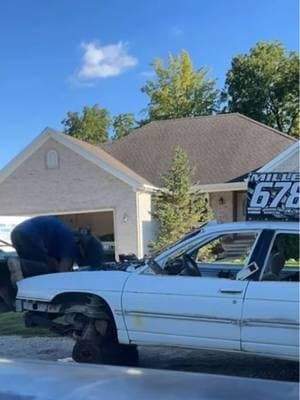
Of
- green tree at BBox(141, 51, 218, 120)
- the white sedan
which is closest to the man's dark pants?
the white sedan

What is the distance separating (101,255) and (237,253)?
1845 mm

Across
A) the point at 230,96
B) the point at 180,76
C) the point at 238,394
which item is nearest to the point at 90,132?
the point at 180,76

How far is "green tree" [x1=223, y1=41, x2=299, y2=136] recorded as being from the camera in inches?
1703

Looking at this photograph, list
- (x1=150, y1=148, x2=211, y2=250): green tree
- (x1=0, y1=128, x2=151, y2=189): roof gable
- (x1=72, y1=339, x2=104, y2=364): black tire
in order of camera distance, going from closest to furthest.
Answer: (x1=72, y1=339, x2=104, y2=364): black tire < (x1=150, y1=148, x2=211, y2=250): green tree < (x1=0, y1=128, x2=151, y2=189): roof gable

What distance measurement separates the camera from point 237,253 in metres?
7.89

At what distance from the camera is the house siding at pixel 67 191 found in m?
20.9

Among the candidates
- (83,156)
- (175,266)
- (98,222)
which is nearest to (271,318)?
(175,266)

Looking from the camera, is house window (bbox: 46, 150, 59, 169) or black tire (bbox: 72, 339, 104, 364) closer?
black tire (bbox: 72, 339, 104, 364)

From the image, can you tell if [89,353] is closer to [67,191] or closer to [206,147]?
[67,191]

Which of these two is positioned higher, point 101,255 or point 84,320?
point 101,255

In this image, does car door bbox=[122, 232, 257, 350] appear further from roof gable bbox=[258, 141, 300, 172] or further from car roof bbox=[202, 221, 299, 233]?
roof gable bbox=[258, 141, 300, 172]

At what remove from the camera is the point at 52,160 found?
2219 cm

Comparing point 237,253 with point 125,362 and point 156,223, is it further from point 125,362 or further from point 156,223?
point 156,223

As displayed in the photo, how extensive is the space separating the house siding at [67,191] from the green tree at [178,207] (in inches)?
40.9
